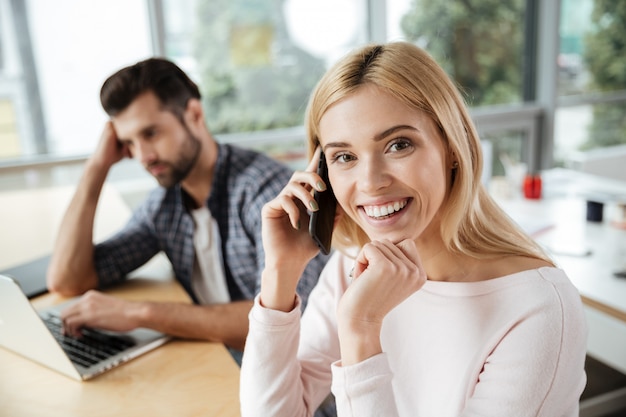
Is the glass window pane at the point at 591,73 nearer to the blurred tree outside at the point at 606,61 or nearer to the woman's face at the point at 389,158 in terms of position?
the blurred tree outside at the point at 606,61

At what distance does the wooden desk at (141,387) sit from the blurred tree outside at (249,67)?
2514 millimetres

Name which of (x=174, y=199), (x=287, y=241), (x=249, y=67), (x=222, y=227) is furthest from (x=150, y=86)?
(x=249, y=67)

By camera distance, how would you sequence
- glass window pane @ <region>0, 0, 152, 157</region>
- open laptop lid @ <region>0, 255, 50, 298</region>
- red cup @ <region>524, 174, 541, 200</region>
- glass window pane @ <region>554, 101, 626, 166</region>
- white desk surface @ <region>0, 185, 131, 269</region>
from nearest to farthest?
open laptop lid @ <region>0, 255, 50, 298</region>
white desk surface @ <region>0, 185, 131, 269</region>
red cup @ <region>524, 174, 541, 200</region>
glass window pane @ <region>0, 0, 152, 157</region>
glass window pane @ <region>554, 101, 626, 166</region>

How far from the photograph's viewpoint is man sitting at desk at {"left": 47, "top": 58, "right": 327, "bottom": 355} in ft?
5.46

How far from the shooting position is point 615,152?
311cm

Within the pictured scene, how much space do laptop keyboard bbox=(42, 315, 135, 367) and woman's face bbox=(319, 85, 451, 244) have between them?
0.65 m

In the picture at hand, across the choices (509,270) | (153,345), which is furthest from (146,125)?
(509,270)

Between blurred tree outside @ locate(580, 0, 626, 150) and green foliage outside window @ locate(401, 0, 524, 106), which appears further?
blurred tree outside @ locate(580, 0, 626, 150)

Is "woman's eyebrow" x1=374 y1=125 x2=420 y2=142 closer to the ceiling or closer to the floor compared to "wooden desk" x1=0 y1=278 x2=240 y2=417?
closer to the ceiling

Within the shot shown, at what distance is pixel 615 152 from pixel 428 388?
2.57 m

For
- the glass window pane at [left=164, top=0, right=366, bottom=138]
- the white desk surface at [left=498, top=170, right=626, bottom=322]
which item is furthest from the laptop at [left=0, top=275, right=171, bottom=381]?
the glass window pane at [left=164, top=0, right=366, bottom=138]

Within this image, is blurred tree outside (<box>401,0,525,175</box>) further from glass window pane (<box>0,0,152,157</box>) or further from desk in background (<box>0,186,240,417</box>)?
desk in background (<box>0,186,240,417</box>)

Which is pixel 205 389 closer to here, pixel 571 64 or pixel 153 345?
pixel 153 345

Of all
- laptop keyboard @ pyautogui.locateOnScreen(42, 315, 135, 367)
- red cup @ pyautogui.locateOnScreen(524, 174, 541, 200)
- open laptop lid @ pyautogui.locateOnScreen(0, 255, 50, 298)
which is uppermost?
laptop keyboard @ pyautogui.locateOnScreen(42, 315, 135, 367)
